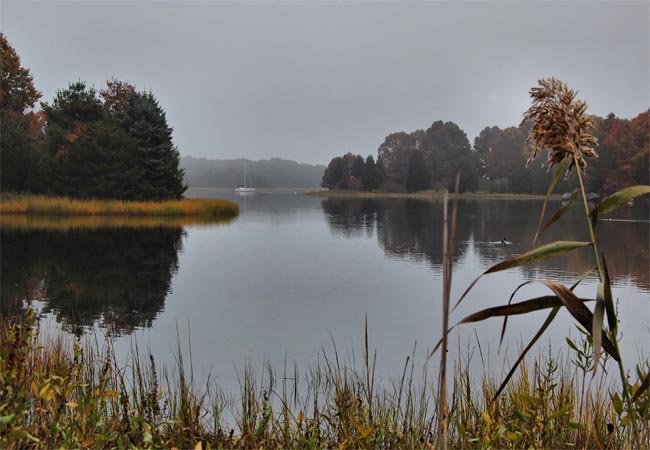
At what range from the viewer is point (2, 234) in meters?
20.7

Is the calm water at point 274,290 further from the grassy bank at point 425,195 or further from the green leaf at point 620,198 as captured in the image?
the grassy bank at point 425,195

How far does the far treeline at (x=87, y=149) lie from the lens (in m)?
31.9

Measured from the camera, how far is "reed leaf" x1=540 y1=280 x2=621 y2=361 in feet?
5.50

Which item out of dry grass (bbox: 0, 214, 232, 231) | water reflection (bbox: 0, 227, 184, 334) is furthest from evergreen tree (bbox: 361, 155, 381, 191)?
water reflection (bbox: 0, 227, 184, 334)

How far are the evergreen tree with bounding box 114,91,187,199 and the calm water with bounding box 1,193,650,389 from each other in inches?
442

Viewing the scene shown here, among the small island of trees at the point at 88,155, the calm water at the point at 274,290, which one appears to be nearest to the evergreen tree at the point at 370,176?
the small island of trees at the point at 88,155

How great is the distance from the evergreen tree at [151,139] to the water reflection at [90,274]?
12375 millimetres

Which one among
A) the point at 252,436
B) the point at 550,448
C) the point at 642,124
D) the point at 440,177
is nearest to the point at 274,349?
the point at 252,436

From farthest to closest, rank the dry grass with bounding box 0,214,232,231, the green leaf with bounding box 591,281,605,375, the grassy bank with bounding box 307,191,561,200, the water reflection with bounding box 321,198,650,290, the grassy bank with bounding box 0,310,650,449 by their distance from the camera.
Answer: the grassy bank with bounding box 307,191,561,200, the dry grass with bounding box 0,214,232,231, the water reflection with bounding box 321,198,650,290, the grassy bank with bounding box 0,310,650,449, the green leaf with bounding box 591,281,605,375

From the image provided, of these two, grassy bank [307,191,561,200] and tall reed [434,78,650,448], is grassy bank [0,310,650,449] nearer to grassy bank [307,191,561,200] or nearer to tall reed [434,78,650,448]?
tall reed [434,78,650,448]

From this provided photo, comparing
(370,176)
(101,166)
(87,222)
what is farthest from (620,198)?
(370,176)

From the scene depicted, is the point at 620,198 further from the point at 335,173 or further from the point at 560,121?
the point at 335,173

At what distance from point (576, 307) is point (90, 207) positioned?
32854 mm

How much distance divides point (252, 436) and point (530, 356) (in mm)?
4036
